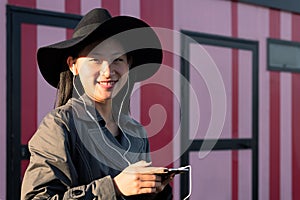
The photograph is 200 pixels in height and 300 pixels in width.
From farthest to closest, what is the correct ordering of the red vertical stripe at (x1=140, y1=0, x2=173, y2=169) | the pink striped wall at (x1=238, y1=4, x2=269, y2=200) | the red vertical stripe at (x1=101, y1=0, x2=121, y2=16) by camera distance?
the pink striped wall at (x1=238, y1=4, x2=269, y2=200) < the red vertical stripe at (x1=140, y1=0, x2=173, y2=169) < the red vertical stripe at (x1=101, y1=0, x2=121, y2=16)

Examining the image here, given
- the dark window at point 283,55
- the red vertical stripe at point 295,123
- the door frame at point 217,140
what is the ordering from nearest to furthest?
the door frame at point 217,140, the dark window at point 283,55, the red vertical stripe at point 295,123


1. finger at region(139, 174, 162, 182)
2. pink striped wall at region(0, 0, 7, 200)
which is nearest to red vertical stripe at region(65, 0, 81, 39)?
pink striped wall at region(0, 0, 7, 200)

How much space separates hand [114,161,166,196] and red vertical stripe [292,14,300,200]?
10.1 ft

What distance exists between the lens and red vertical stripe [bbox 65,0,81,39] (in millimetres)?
2777

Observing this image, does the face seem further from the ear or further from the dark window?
the dark window

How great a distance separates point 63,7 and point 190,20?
91cm

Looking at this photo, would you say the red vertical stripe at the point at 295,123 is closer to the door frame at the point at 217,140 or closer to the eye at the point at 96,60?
the door frame at the point at 217,140

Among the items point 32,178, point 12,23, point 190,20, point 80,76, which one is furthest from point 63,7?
point 32,178

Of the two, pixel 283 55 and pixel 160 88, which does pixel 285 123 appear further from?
pixel 160 88

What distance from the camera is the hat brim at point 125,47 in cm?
130

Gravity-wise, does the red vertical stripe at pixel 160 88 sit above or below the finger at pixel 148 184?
above

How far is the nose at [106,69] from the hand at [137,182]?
0.88 ft

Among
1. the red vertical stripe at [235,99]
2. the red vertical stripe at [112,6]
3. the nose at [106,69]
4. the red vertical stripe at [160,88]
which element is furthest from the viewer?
the red vertical stripe at [235,99]

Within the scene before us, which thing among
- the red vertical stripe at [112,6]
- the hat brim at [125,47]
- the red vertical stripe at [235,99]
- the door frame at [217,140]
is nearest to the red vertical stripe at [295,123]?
the door frame at [217,140]
